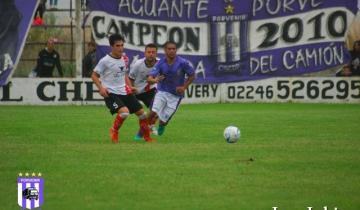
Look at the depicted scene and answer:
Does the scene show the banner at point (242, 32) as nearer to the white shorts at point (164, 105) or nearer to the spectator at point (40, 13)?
the spectator at point (40, 13)

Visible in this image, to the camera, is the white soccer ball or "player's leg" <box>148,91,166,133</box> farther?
"player's leg" <box>148,91,166,133</box>

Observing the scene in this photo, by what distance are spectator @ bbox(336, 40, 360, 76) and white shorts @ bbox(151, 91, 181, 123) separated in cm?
1293

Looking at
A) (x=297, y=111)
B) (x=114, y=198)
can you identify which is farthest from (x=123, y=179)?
(x=297, y=111)

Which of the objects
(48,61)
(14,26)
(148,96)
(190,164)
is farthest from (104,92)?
(14,26)

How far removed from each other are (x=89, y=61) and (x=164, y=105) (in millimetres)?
12035

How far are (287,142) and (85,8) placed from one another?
577 inches

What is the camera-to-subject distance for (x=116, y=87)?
16.3 metres

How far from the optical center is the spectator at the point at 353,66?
29.2 metres

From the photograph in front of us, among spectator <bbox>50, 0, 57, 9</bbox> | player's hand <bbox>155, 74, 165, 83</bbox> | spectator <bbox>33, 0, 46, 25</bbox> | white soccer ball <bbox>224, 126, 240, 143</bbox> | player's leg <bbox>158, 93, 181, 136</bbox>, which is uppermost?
spectator <bbox>50, 0, 57, 9</bbox>

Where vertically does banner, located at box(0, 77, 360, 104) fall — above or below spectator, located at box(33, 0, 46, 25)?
below

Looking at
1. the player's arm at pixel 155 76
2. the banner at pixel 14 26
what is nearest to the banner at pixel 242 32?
the banner at pixel 14 26

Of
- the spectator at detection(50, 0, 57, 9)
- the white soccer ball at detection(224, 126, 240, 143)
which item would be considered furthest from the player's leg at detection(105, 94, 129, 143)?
the spectator at detection(50, 0, 57, 9)

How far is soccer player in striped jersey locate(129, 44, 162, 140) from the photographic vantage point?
18.3m

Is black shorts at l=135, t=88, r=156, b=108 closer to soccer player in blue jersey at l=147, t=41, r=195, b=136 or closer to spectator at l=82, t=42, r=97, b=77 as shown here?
soccer player in blue jersey at l=147, t=41, r=195, b=136
